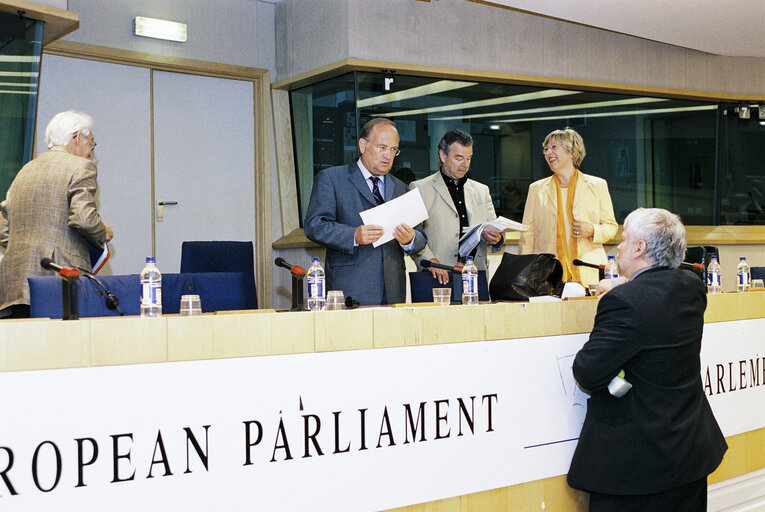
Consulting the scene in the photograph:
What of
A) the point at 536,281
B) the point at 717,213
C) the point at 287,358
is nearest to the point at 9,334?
the point at 287,358

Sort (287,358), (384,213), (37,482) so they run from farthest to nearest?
1. (384,213)
2. (287,358)
3. (37,482)

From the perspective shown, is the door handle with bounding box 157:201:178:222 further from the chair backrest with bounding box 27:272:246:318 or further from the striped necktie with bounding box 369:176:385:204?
the chair backrest with bounding box 27:272:246:318

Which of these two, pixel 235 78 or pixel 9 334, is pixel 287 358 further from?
pixel 235 78

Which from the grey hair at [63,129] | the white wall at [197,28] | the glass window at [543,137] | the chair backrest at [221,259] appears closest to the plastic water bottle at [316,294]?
the grey hair at [63,129]

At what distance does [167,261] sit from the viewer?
20.9 ft

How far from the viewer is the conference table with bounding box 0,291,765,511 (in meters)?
1.92

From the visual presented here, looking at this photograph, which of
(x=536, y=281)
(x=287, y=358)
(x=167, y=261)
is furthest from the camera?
(x=167, y=261)

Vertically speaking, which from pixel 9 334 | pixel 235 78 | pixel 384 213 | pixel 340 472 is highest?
pixel 235 78

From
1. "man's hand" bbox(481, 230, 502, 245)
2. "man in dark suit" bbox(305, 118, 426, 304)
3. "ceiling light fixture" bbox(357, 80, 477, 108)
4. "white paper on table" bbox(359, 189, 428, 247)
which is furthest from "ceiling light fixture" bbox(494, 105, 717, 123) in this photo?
"white paper on table" bbox(359, 189, 428, 247)

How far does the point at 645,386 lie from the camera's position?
2.59 meters

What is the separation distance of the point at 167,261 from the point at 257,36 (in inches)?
77.2

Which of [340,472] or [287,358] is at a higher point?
[287,358]

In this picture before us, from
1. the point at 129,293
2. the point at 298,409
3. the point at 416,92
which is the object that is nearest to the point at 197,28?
the point at 416,92

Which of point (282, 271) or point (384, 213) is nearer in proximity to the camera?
point (384, 213)
